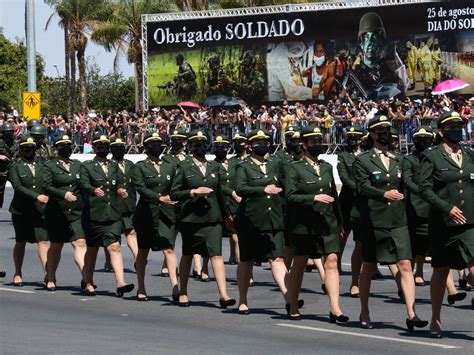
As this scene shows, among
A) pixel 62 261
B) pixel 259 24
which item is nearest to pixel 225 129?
pixel 259 24

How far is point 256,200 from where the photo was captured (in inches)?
555

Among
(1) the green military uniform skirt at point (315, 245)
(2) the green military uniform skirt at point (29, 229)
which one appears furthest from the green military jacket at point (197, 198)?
(2) the green military uniform skirt at point (29, 229)

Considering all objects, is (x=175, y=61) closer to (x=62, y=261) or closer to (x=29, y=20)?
(x=29, y=20)

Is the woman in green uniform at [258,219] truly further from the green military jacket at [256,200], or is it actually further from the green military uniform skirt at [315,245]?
the green military uniform skirt at [315,245]

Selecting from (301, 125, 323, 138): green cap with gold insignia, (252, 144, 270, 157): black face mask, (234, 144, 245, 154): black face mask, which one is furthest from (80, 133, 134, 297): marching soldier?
(301, 125, 323, 138): green cap with gold insignia

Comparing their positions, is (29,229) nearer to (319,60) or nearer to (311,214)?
(311,214)

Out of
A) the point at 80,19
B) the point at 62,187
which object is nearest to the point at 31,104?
the point at 62,187

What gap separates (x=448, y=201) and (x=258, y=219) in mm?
2729

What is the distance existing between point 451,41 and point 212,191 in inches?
1146

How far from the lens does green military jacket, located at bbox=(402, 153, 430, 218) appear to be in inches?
558

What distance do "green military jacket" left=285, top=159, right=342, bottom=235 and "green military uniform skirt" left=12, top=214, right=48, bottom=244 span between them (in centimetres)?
449

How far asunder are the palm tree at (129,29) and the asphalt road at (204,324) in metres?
48.8

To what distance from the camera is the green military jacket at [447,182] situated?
38.9 feet

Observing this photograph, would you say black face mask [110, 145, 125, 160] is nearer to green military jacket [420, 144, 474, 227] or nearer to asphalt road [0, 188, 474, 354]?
asphalt road [0, 188, 474, 354]
